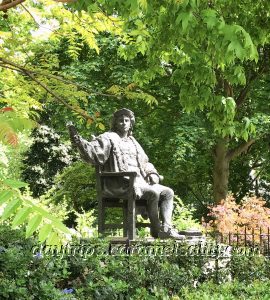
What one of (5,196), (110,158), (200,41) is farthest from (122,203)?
(5,196)

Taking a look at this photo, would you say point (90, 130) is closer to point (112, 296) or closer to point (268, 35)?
point (268, 35)

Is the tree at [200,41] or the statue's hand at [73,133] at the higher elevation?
the tree at [200,41]

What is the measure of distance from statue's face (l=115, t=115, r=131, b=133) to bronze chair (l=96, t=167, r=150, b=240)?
0.73 meters

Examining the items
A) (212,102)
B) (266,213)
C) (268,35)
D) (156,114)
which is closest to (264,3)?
(268,35)

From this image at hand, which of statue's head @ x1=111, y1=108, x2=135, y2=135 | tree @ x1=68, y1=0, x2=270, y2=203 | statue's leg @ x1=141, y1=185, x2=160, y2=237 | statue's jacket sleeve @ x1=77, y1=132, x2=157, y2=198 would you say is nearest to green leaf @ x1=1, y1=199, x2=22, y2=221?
tree @ x1=68, y1=0, x2=270, y2=203

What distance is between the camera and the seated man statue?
7496mm

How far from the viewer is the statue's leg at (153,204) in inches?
297

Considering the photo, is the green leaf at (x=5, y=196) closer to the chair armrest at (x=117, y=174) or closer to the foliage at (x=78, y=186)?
the chair armrest at (x=117, y=174)

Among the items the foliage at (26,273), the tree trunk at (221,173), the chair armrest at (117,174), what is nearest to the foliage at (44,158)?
the tree trunk at (221,173)

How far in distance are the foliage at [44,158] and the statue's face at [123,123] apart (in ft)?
58.7

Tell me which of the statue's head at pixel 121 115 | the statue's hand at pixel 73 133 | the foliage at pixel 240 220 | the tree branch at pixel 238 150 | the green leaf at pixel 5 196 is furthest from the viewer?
the tree branch at pixel 238 150

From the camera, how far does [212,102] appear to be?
6.94 meters

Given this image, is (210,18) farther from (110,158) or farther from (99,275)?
(110,158)

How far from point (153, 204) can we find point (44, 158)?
19222 millimetres
